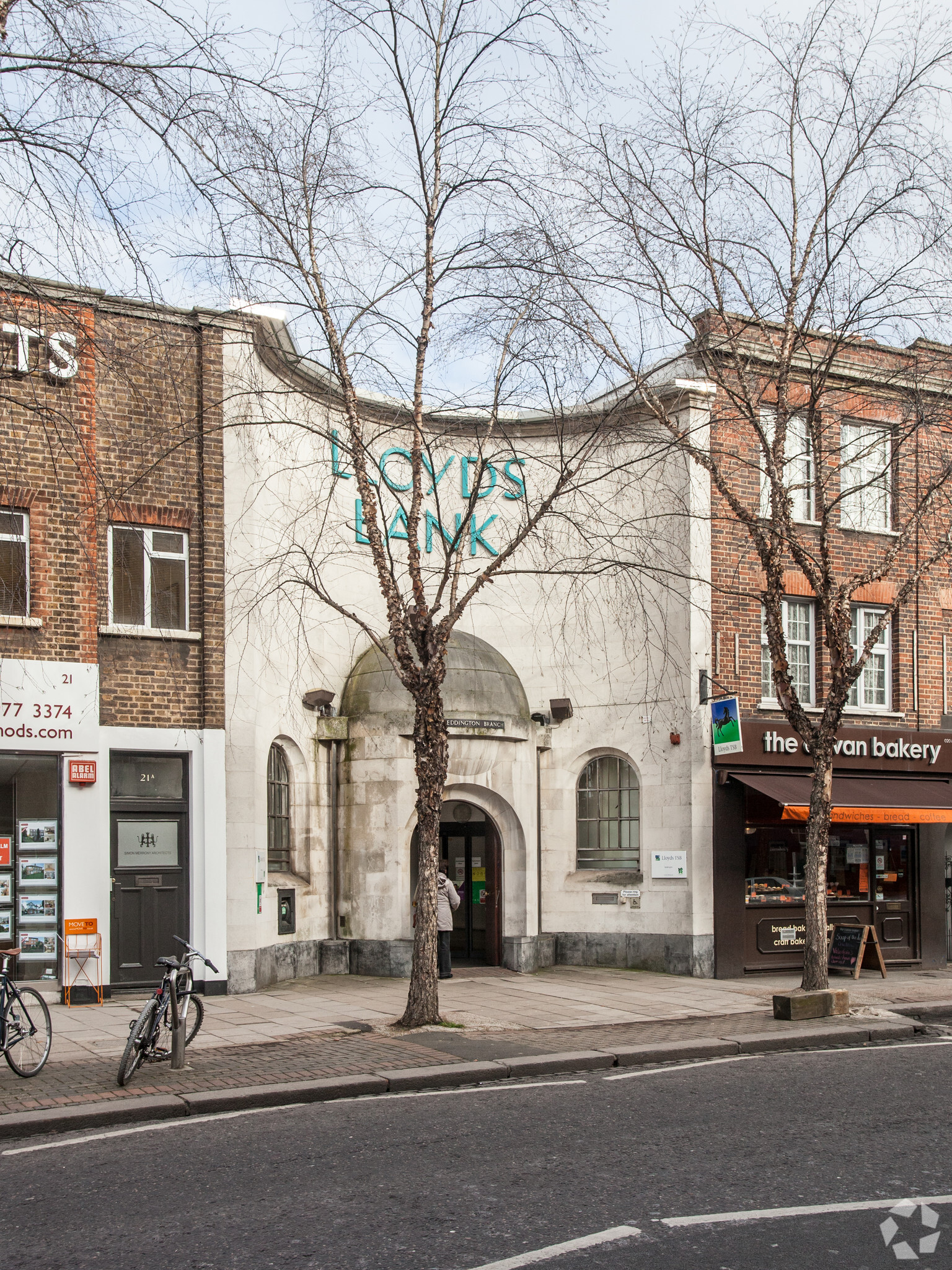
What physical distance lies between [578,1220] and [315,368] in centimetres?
1521

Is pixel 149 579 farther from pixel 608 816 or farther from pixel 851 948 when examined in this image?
pixel 851 948

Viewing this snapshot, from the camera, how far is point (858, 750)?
20000 millimetres

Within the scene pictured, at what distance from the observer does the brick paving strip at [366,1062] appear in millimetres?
9516

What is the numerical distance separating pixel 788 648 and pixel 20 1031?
1317 centimetres

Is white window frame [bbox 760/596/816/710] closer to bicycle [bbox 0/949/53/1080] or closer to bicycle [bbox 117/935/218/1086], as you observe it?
bicycle [bbox 117/935/218/1086]

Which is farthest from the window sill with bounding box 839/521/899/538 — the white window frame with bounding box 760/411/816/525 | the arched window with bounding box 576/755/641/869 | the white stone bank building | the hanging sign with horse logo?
the arched window with bounding box 576/755/641/869

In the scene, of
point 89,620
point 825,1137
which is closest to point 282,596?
point 89,620

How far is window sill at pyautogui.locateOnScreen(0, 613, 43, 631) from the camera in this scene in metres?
15.1

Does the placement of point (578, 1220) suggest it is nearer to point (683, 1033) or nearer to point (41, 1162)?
point (41, 1162)

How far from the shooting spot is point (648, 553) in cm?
1936

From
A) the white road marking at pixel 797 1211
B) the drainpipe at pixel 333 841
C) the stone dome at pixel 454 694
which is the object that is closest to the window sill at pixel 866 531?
the stone dome at pixel 454 694

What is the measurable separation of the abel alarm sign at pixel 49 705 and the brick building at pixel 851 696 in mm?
8500

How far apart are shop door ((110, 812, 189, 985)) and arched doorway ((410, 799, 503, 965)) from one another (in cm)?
411

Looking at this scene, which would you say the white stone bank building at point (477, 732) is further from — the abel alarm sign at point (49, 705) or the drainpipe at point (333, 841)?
the abel alarm sign at point (49, 705)
